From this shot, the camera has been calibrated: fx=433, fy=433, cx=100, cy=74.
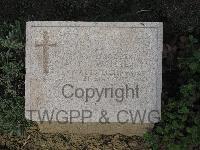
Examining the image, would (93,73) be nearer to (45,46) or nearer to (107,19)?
(45,46)

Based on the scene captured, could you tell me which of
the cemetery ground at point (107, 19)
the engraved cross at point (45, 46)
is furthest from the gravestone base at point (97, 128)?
the engraved cross at point (45, 46)

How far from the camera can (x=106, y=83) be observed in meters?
3.84

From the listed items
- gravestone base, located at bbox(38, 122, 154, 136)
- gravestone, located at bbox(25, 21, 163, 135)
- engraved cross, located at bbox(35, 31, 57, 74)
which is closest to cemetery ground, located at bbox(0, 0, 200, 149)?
gravestone base, located at bbox(38, 122, 154, 136)

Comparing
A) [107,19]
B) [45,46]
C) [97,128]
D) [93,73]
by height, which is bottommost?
[97,128]

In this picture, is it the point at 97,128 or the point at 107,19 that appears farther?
the point at 107,19

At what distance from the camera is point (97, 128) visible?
4.15 metres

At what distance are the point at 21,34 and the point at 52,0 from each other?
21.4 inches

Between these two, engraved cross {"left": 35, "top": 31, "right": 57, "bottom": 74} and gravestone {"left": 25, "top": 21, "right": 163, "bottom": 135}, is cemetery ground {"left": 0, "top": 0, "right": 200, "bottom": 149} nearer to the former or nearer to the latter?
gravestone {"left": 25, "top": 21, "right": 163, "bottom": 135}

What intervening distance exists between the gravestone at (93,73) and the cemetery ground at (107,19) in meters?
0.34

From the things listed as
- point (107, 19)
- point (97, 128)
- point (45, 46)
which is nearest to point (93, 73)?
point (45, 46)

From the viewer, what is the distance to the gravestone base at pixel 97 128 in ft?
13.2

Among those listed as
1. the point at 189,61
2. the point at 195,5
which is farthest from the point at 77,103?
the point at 195,5

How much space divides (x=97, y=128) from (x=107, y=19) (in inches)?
45.3

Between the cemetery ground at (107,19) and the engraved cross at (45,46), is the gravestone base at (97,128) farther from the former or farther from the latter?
the engraved cross at (45,46)
